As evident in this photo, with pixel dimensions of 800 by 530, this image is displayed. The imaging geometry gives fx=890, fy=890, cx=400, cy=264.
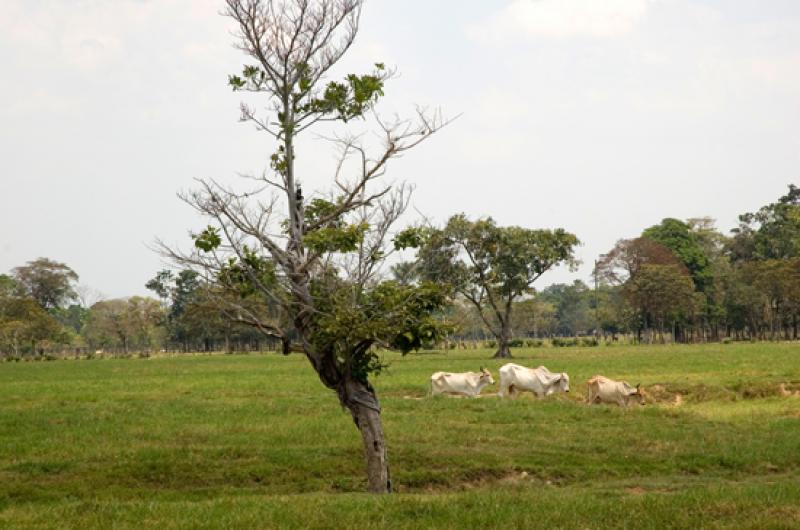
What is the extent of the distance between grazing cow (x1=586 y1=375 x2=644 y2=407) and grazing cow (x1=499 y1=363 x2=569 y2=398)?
7.08 feet

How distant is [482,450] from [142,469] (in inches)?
264

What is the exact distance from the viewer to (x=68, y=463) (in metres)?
16.6

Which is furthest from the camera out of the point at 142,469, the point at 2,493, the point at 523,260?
the point at 523,260

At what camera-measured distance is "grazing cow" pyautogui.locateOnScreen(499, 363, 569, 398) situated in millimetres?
Result: 29734

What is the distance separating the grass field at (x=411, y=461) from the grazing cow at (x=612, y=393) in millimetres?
1506

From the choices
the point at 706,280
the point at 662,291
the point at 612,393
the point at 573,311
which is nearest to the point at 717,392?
the point at 612,393

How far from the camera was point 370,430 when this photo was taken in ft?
47.3

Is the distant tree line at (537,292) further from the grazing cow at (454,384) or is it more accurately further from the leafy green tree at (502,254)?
the grazing cow at (454,384)

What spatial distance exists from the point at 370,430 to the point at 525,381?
1606 centimetres

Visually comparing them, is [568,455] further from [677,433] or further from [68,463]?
[68,463]

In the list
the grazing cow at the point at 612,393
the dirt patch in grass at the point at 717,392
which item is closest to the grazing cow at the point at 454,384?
the grazing cow at the point at 612,393

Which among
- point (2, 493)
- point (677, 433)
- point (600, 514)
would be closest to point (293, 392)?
point (677, 433)

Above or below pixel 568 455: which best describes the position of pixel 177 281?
above

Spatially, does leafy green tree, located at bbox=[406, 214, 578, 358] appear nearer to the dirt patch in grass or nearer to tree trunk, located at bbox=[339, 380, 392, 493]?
the dirt patch in grass
